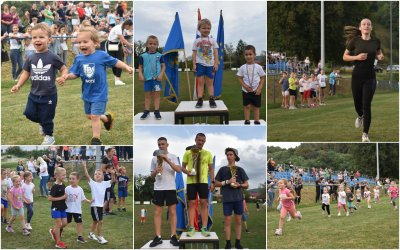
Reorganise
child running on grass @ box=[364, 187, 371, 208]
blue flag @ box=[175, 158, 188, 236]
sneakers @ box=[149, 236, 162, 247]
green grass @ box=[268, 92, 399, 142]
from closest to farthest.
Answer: sneakers @ box=[149, 236, 162, 247]
blue flag @ box=[175, 158, 188, 236]
green grass @ box=[268, 92, 399, 142]
child running on grass @ box=[364, 187, 371, 208]

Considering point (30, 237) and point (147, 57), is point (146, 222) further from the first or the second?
point (147, 57)

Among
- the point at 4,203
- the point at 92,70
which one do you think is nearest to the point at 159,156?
the point at 92,70

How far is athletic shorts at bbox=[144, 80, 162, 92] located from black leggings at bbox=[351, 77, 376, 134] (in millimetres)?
2694

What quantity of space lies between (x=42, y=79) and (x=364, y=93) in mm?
4305

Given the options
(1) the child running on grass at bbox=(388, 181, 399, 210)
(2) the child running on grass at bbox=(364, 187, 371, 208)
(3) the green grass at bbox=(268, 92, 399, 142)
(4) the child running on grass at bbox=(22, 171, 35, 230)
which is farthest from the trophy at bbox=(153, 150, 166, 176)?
(1) the child running on grass at bbox=(388, 181, 399, 210)

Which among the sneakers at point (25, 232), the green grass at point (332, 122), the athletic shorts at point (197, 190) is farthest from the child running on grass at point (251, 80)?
the sneakers at point (25, 232)

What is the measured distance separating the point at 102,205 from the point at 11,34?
10.1 ft

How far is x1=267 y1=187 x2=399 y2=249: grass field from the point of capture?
29.1ft

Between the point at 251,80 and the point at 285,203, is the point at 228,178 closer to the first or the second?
the point at 285,203

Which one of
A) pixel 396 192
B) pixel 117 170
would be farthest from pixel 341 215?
pixel 117 170

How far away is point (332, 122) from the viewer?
987 centimetres

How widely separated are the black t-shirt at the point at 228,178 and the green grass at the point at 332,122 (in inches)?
41.6

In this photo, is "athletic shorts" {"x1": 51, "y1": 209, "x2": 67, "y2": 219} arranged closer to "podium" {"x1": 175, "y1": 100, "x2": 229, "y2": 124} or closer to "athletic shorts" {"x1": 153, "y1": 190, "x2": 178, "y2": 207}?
"athletic shorts" {"x1": 153, "y1": 190, "x2": 178, "y2": 207}

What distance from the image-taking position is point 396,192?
Result: 9227 millimetres
